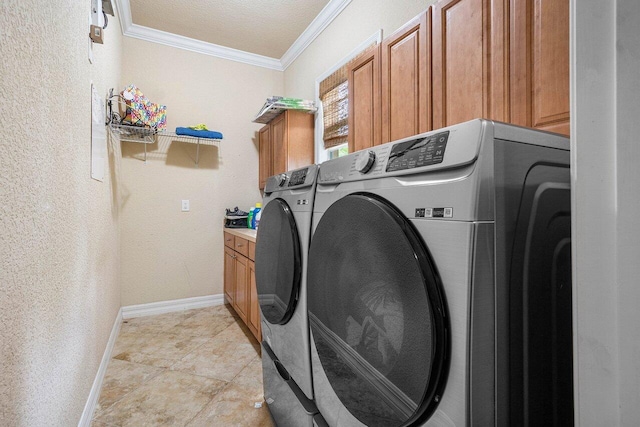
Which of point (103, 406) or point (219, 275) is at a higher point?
point (219, 275)

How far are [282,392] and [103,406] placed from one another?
115 cm

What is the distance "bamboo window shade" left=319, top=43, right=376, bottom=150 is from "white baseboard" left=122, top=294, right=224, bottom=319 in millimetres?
2113

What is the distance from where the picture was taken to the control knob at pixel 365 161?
793 millimetres

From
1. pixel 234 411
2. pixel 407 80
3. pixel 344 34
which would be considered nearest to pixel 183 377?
pixel 234 411

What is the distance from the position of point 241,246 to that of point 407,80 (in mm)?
1992

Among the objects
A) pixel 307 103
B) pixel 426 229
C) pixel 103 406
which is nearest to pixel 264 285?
pixel 426 229

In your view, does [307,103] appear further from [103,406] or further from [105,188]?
[103,406]

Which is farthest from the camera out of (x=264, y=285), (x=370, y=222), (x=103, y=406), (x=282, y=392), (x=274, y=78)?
(x=274, y=78)

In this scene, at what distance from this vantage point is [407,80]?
1258 millimetres

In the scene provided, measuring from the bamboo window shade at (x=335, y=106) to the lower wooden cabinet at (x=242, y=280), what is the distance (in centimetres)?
115

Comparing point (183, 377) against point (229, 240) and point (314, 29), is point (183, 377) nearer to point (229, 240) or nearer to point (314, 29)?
point (229, 240)

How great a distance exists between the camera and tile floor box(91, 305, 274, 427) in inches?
63.6

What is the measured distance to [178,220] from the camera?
3.24 meters

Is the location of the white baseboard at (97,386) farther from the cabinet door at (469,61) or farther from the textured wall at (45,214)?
the cabinet door at (469,61)
